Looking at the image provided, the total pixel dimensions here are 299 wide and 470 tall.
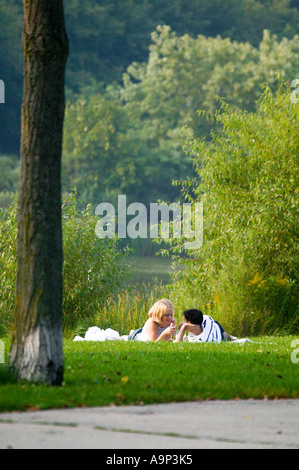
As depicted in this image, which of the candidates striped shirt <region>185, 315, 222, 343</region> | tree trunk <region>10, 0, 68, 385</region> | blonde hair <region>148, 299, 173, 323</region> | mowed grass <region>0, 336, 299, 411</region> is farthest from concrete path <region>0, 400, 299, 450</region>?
striped shirt <region>185, 315, 222, 343</region>

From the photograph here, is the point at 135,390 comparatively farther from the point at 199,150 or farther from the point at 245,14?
the point at 245,14

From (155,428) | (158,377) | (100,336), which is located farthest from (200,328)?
(155,428)

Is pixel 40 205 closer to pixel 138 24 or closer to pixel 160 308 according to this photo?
pixel 160 308

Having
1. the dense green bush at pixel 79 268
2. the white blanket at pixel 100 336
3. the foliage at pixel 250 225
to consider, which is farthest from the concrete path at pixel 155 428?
the dense green bush at pixel 79 268

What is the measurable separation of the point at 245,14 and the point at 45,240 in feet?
199

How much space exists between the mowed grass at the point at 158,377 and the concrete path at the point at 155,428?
329mm

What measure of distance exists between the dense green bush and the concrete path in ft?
31.3

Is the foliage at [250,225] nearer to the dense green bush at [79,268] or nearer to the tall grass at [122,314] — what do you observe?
the tall grass at [122,314]

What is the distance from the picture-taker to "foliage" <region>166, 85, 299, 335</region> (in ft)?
51.4

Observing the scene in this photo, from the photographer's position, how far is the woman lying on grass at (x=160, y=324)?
12.4m

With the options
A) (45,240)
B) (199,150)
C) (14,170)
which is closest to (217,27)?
(14,170)

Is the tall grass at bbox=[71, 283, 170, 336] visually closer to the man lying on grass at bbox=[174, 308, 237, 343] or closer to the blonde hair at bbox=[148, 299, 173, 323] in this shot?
the blonde hair at bbox=[148, 299, 173, 323]

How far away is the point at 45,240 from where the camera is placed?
6.85 meters

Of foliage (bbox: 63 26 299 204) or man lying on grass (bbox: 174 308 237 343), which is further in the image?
foliage (bbox: 63 26 299 204)
